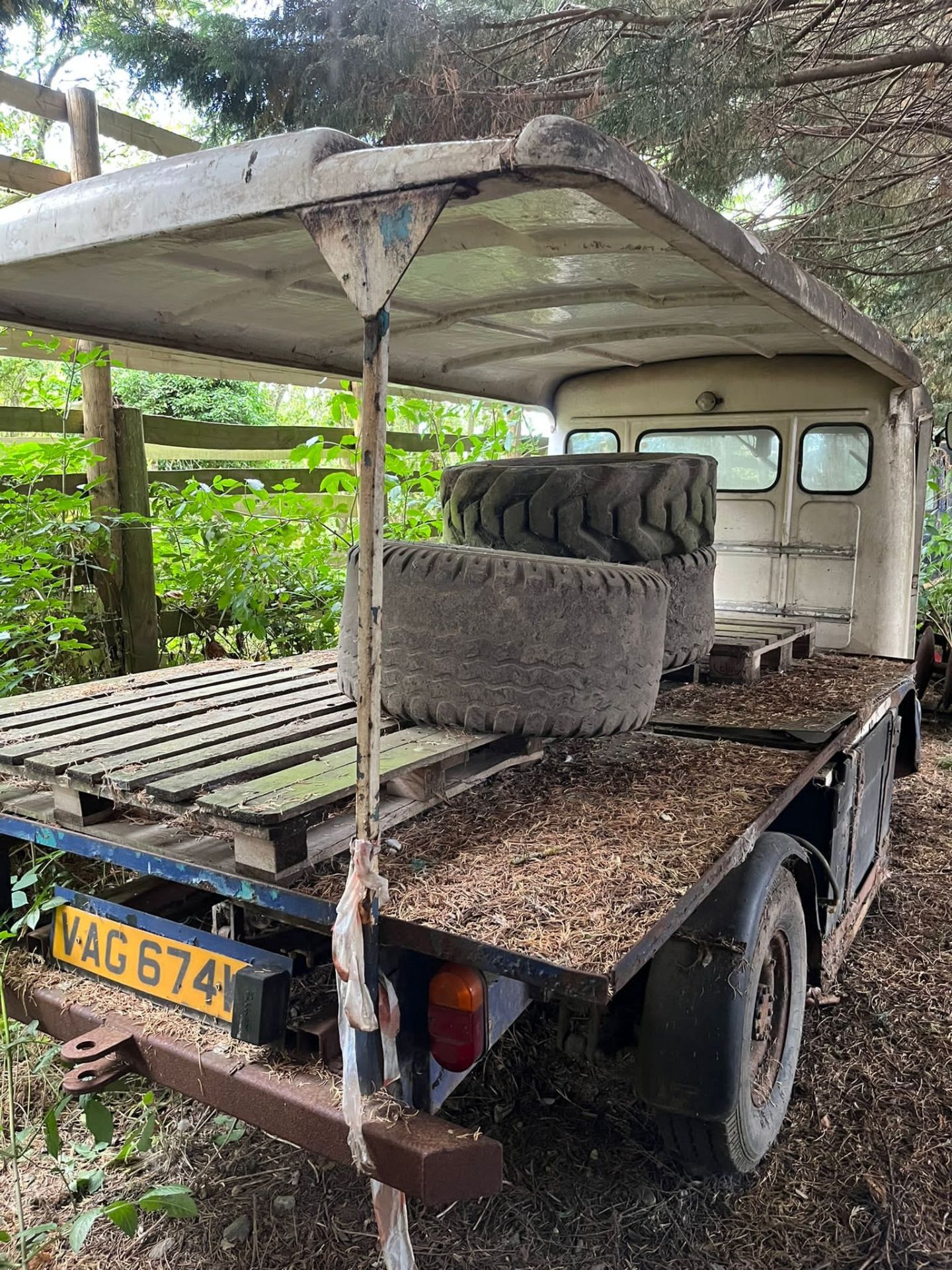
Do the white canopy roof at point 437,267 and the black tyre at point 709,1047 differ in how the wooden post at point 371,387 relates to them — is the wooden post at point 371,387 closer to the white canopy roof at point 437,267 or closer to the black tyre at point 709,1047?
the white canopy roof at point 437,267

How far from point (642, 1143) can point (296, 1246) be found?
3.18 feet

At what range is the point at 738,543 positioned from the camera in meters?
4.97

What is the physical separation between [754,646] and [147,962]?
2.56 m

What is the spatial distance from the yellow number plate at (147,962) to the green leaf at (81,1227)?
0.48 meters

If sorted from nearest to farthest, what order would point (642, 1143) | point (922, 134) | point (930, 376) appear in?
point (642, 1143) → point (922, 134) → point (930, 376)

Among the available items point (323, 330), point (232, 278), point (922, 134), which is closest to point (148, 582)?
point (323, 330)

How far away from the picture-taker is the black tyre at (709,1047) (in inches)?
83.8

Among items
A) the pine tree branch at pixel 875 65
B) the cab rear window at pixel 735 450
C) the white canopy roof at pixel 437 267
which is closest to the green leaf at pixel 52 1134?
the white canopy roof at pixel 437 267

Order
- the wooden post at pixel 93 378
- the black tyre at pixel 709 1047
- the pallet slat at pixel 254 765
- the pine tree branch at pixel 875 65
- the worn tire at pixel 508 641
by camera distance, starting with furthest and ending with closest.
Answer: the wooden post at pixel 93 378 < the pine tree branch at pixel 875 65 < the worn tire at pixel 508 641 < the black tyre at pixel 709 1047 < the pallet slat at pixel 254 765

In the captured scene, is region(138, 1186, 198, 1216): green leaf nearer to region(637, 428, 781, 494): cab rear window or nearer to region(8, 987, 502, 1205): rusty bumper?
region(8, 987, 502, 1205): rusty bumper

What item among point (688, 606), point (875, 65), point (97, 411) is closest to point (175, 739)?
point (688, 606)

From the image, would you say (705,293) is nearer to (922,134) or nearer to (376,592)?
(376,592)

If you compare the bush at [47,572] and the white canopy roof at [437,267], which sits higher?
the white canopy roof at [437,267]

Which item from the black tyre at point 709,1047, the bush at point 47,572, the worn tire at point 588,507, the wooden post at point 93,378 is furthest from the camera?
the wooden post at point 93,378
